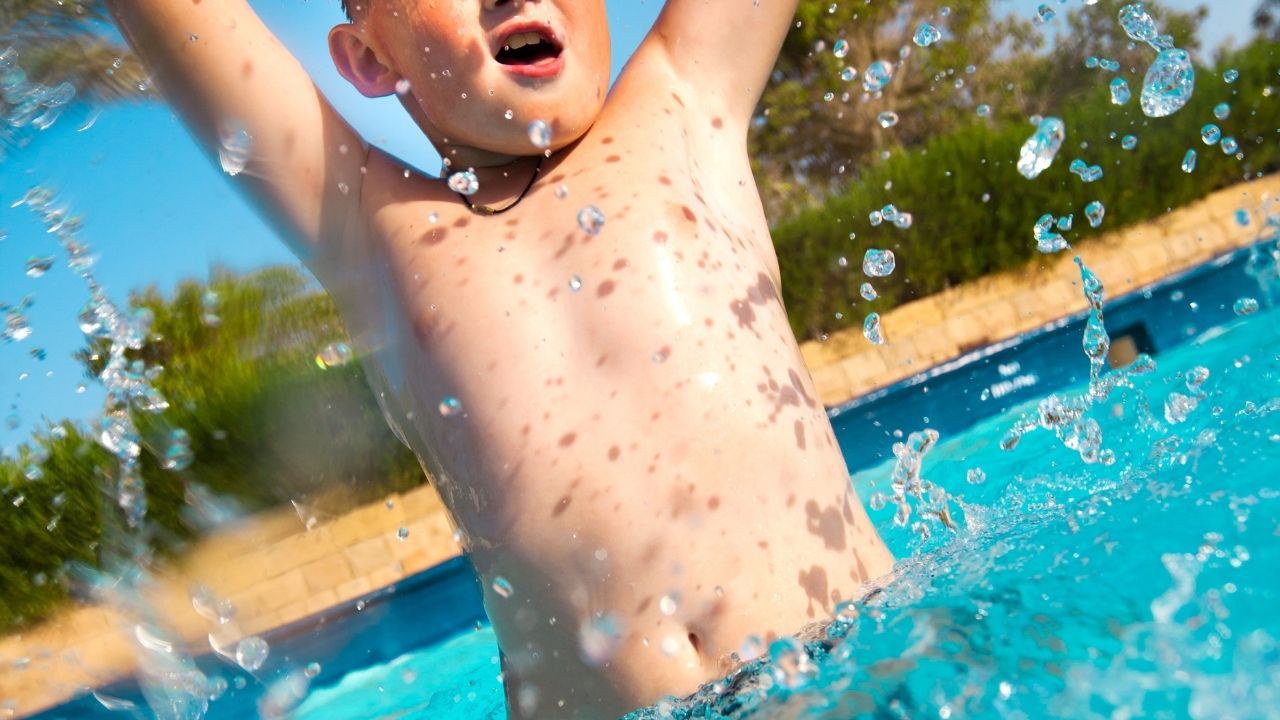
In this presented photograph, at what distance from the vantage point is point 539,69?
1.85 m

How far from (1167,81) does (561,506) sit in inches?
81.9

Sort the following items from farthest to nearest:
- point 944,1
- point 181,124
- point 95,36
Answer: point 944,1 < point 95,36 < point 181,124

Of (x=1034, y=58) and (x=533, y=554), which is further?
(x=1034, y=58)

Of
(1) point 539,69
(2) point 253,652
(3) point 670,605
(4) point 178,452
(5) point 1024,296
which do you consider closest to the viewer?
(3) point 670,605

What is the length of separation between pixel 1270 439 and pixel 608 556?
1001 mm

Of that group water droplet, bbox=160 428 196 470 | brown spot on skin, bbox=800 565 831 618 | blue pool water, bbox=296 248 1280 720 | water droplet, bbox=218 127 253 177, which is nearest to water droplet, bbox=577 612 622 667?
blue pool water, bbox=296 248 1280 720

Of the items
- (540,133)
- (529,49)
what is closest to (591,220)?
(540,133)

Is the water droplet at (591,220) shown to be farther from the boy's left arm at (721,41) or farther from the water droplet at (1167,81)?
the water droplet at (1167,81)

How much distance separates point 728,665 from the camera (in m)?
1.61

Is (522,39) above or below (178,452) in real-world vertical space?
above

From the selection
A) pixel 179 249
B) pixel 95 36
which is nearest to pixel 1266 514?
pixel 95 36

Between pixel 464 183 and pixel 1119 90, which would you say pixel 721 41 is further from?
pixel 1119 90

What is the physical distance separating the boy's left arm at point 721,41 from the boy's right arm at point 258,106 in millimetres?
675

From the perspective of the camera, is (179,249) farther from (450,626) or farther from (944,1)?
(944,1)
